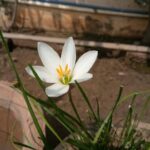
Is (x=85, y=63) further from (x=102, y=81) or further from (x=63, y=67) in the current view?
(x=102, y=81)

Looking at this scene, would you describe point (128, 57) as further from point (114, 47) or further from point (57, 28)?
point (57, 28)

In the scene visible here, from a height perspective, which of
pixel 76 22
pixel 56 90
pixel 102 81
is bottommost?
pixel 102 81

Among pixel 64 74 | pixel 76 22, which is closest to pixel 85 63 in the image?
pixel 64 74

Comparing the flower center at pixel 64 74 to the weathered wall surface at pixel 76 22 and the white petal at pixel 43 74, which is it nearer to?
the white petal at pixel 43 74

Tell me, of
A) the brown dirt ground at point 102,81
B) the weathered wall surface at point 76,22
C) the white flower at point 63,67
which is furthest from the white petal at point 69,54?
the weathered wall surface at point 76,22

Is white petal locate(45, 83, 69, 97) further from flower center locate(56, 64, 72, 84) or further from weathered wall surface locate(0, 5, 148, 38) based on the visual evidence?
weathered wall surface locate(0, 5, 148, 38)

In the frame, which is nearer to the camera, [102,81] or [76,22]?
[102,81]

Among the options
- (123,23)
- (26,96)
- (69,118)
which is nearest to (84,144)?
(69,118)
